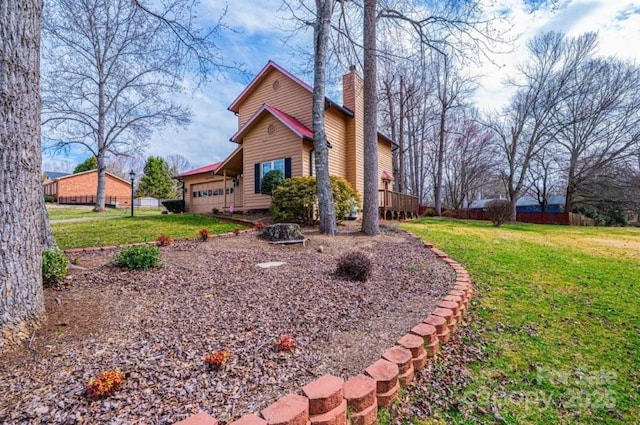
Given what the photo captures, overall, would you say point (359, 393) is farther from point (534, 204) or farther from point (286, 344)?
point (534, 204)

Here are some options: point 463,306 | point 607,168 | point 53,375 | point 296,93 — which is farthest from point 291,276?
point 607,168

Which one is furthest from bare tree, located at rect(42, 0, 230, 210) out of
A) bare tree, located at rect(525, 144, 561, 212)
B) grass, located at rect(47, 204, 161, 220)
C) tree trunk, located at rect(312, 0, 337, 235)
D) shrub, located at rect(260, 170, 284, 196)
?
bare tree, located at rect(525, 144, 561, 212)

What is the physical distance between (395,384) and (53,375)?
2.13 m

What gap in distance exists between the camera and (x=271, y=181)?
11.2m

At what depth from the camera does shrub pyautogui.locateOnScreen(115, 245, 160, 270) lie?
383 cm

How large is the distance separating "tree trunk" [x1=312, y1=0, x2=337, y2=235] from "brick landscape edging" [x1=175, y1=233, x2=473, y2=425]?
5.12 m

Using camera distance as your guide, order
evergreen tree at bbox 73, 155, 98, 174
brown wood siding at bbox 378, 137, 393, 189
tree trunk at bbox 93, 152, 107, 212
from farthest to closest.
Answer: evergreen tree at bbox 73, 155, 98, 174
tree trunk at bbox 93, 152, 107, 212
brown wood siding at bbox 378, 137, 393, 189

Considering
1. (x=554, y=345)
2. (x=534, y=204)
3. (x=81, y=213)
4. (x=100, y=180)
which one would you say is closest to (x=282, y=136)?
(x=554, y=345)

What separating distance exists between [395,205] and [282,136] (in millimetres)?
6255

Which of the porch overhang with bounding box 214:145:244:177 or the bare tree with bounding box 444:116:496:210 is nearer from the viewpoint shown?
the porch overhang with bounding box 214:145:244:177

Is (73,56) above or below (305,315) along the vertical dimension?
above

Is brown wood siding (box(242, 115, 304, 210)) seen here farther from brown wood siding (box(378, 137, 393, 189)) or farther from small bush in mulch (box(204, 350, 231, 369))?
small bush in mulch (box(204, 350, 231, 369))

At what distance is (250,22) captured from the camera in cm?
597

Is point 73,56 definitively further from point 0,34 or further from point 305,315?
point 305,315
